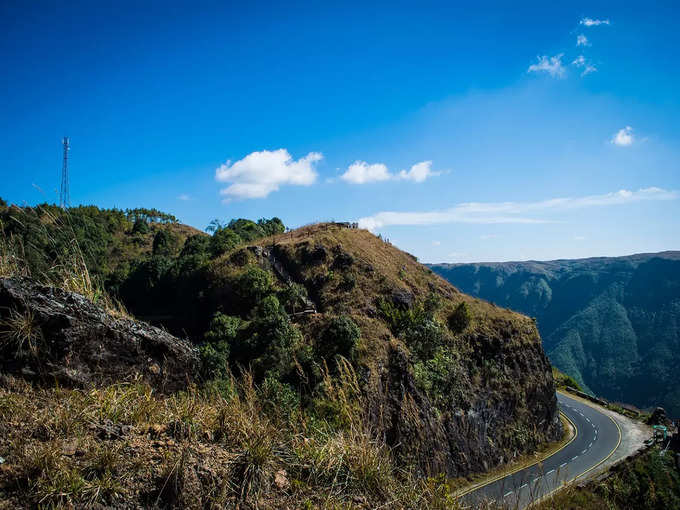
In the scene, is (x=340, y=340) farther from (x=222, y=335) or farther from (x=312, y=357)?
(x=222, y=335)

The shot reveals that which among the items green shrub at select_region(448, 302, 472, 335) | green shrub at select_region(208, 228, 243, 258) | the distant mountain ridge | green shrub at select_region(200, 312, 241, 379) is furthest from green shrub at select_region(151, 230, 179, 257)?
the distant mountain ridge

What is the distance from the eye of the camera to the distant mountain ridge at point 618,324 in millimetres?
105875

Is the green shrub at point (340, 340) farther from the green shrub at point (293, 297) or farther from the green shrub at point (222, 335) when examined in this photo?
the green shrub at point (222, 335)

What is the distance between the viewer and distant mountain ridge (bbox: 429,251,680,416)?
347ft

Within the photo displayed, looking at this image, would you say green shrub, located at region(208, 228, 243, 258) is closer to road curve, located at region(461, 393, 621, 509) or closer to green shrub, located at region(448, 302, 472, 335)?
green shrub, located at region(448, 302, 472, 335)

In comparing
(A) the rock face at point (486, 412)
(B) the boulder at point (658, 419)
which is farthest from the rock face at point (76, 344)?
(B) the boulder at point (658, 419)

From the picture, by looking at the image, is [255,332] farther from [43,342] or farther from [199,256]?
[43,342]

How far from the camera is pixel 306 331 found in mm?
22797

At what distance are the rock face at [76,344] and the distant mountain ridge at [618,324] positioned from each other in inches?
3903

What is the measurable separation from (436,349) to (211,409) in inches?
865

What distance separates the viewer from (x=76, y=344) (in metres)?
3.94

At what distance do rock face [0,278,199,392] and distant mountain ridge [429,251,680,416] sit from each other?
9913cm

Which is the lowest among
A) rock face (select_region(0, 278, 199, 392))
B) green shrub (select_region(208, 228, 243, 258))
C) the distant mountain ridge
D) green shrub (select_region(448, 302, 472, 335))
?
the distant mountain ridge

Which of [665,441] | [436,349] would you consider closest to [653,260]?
[665,441]
